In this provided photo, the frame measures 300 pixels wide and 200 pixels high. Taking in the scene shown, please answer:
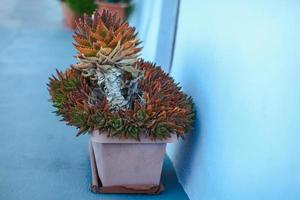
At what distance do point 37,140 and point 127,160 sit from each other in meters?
0.70

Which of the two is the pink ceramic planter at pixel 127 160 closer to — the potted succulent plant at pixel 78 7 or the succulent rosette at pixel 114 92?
the succulent rosette at pixel 114 92

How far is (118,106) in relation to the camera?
1729 millimetres

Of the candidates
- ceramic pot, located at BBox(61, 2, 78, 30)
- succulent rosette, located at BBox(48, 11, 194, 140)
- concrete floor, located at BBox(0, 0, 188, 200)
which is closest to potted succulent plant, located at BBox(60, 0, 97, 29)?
ceramic pot, located at BBox(61, 2, 78, 30)

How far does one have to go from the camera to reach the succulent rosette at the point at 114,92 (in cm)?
166

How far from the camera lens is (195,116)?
1.88 meters

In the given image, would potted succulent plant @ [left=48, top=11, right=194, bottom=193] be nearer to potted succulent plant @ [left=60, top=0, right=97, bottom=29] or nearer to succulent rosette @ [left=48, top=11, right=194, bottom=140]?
succulent rosette @ [left=48, top=11, right=194, bottom=140]

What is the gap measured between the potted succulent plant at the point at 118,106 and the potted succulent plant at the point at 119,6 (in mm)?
2483

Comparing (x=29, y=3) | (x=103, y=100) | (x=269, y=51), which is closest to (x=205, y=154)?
(x=103, y=100)

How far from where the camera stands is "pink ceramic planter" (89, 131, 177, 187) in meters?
1.72

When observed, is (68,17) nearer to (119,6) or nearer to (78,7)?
(78,7)

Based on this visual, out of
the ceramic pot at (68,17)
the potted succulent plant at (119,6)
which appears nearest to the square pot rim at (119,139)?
the potted succulent plant at (119,6)

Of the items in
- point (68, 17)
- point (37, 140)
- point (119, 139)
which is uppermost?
point (68, 17)

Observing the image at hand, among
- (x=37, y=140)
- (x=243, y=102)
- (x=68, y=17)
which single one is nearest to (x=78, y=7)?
(x=68, y=17)

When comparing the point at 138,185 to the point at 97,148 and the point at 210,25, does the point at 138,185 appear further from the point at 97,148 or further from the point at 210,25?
the point at 210,25
